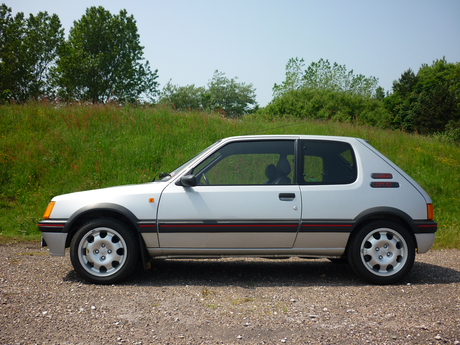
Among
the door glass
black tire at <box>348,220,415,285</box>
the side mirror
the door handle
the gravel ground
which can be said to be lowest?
the gravel ground

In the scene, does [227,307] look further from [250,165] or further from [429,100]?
[429,100]

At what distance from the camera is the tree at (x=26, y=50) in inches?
1435

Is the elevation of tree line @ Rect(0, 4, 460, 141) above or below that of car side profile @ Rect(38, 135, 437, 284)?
above

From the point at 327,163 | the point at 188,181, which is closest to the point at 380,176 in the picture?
the point at 327,163

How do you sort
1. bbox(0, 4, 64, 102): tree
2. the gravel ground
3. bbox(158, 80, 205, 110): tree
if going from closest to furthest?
the gravel ground < bbox(0, 4, 64, 102): tree < bbox(158, 80, 205, 110): tree

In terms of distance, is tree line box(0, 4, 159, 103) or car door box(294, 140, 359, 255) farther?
tree line box(0, 4, 159, 103)

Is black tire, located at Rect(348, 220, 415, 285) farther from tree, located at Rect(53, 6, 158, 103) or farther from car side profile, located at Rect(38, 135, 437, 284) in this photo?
tree, located at Rect(53, 6, 158, 103)

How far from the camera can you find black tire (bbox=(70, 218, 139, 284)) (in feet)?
14.9

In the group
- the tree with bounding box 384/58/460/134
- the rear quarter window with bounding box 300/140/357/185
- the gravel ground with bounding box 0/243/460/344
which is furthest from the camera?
the tree with bounding box 384/58/460/134

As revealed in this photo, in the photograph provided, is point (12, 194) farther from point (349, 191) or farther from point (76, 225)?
point (349, 191)

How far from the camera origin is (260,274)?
5254 mm

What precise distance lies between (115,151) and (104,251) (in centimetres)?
739

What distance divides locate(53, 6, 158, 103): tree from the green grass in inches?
1032

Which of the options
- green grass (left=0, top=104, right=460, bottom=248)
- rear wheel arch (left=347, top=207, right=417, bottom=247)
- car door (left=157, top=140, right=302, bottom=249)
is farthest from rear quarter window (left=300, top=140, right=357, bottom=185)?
green grass (left=0, top=104, right=460, bottom=248)
